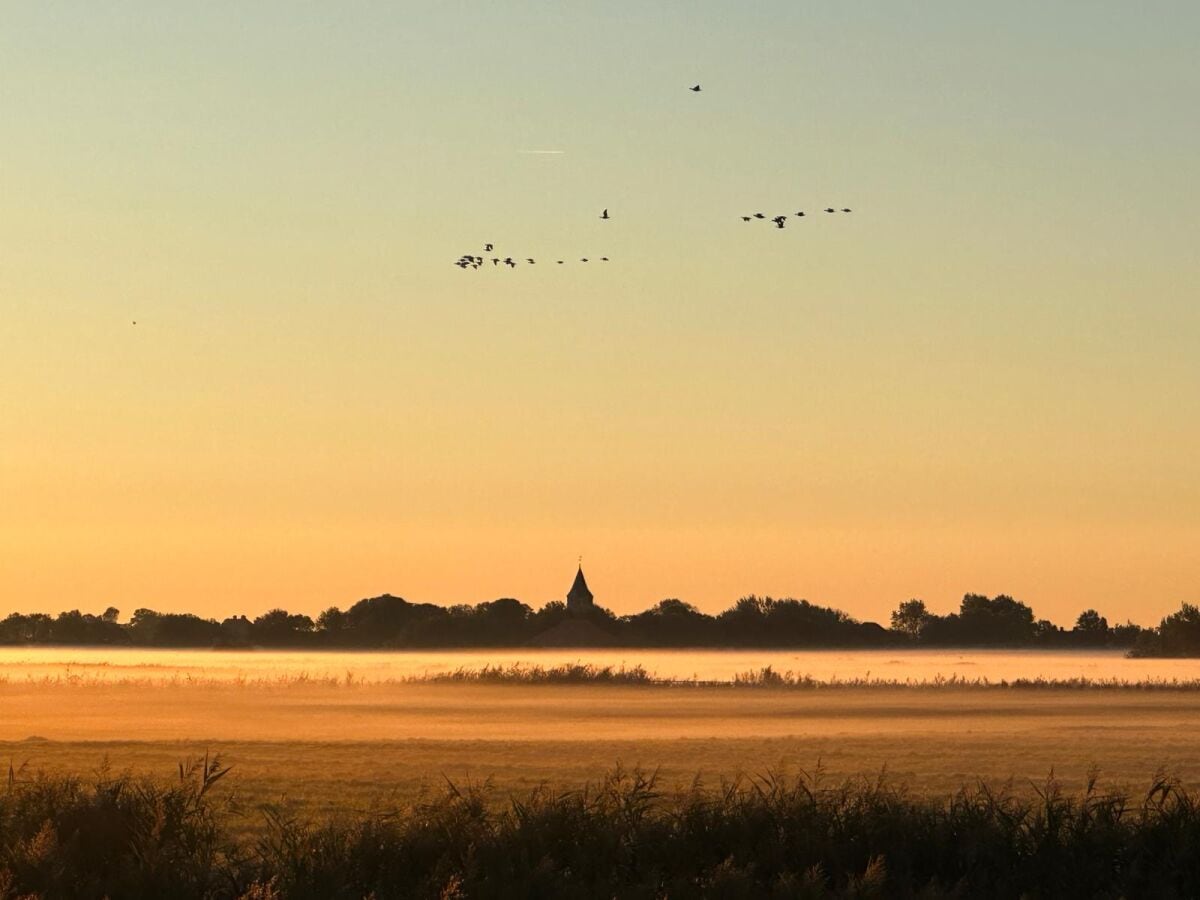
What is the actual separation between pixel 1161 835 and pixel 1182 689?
9130cm

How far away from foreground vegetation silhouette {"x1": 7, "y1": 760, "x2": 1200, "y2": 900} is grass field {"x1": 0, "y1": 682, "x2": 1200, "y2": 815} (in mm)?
2107

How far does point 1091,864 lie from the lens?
2191 centimetres

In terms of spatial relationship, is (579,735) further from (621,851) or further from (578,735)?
(621,851)

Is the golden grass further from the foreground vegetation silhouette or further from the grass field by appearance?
the foreground vegetation silhouette

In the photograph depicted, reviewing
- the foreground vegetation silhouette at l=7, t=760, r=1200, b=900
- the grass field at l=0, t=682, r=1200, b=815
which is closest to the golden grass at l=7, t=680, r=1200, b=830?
the grass field at l=0, t=682, r=1200, b=815

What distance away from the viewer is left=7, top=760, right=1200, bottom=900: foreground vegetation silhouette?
20.9 meters

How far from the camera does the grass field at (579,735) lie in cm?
4228

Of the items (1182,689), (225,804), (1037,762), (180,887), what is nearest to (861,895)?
(180,887)

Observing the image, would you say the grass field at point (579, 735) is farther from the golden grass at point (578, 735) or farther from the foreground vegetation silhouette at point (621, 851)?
the foreground vegetation silhouette at point (621, 851)

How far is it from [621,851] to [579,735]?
39.0m

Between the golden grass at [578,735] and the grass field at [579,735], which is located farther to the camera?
the golden grass at [578,735]

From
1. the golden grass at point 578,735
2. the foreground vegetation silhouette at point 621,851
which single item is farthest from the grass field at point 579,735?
the foreground vegetation silhouette at point 621,851

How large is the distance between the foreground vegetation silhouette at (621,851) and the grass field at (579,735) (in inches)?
83.0

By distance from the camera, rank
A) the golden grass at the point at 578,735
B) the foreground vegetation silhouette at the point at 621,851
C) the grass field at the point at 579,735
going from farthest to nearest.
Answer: the golden grass at the point at 578,735 → the grass field at the point at 579,735 → the foreground vegetation silhouette at the point at 621,851
